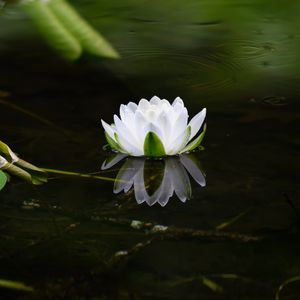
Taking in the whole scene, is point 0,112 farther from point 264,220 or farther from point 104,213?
point 264,220

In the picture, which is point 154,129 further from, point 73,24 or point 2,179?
point 73,24

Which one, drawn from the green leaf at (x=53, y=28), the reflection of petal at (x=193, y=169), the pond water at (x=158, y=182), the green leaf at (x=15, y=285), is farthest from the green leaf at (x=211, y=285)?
the green leaf at (x=53, y=28)

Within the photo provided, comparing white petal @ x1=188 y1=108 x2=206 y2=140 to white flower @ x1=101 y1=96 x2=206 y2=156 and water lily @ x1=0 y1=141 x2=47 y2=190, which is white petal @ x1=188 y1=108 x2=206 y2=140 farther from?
water lily @ x1=0 y1=141 x2=47 y2=190

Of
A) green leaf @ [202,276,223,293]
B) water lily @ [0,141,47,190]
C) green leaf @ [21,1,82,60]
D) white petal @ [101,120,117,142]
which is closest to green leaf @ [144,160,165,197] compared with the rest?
white petal @ [101,120,117,142]

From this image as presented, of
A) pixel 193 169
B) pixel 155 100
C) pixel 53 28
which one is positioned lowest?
pixel 193 169

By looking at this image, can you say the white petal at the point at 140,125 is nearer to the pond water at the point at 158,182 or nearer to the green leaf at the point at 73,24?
the pond water at the point at 158,182

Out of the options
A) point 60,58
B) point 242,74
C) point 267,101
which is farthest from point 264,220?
point 60,58

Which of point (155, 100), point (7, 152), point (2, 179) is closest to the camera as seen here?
point (2, 179)

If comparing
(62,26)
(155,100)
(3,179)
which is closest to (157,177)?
(155,100)
